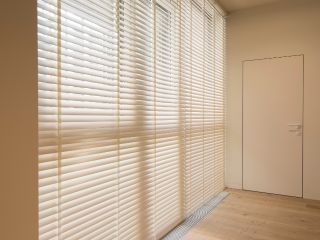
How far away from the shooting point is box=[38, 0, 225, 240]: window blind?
4.58 feet

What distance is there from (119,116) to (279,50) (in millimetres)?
3009

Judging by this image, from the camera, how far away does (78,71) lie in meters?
1.52

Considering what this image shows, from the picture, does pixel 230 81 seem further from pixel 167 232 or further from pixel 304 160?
pixel 167 232

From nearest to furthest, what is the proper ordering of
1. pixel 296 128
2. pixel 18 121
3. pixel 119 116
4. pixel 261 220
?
pixel 18 121
pixel 119 116
pixel 261 220
pixel 296 128

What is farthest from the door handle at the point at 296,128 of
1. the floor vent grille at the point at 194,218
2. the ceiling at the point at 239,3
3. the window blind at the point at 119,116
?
the ceiling at the point at 239,3

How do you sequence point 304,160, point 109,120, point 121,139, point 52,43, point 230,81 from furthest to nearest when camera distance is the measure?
point 230,81 < point 304,160 < point 121,139 < point 109,120 < point 52,43

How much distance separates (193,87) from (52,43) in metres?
1.93

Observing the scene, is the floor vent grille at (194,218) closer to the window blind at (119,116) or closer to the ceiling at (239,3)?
the window blind at (119,116)

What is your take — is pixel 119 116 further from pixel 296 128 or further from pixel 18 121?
pixel 296 128

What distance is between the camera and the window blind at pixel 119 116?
4.58 ft

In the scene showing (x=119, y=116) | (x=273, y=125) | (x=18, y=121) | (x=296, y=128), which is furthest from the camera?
(x=273, y=125)

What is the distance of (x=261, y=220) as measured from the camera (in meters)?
2.94

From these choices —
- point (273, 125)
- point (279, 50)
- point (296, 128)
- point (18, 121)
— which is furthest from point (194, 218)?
point (279, 50)

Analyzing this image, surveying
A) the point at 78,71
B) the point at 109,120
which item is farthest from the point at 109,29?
the point at 109,120
